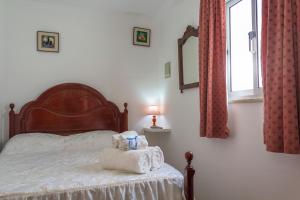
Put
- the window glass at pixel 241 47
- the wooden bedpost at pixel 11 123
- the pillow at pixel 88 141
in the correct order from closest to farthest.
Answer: the window glass at pixel 241 47
the pillow at pixel 88 141
the wooden bedpost at pixel 11 123

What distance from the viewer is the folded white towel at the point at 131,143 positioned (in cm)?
182

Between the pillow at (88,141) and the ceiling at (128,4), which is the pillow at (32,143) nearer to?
the pillow at (88,141)

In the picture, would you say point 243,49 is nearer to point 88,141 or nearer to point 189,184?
point 189,184

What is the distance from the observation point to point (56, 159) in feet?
7.31

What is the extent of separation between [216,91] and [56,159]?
1.57 meters

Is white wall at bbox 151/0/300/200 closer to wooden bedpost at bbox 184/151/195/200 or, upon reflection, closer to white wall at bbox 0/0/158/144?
white wall at bbox 0/0/158/144

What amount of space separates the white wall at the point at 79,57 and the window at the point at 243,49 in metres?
1.66

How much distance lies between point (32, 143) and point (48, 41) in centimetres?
138

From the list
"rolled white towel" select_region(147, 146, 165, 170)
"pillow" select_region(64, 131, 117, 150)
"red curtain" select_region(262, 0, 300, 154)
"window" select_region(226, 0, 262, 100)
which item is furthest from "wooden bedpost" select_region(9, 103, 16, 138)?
"red curtain" select_region(262, 0, 300, 154)

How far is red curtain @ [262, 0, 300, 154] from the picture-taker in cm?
138

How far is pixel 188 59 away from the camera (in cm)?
282

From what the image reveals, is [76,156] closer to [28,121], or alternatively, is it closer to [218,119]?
[28,121]

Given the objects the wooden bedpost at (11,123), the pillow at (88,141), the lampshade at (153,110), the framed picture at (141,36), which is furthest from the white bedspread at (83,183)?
the framed picture at (141,36)

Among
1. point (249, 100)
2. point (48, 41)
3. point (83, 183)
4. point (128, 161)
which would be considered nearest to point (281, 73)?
point (249, 100)
